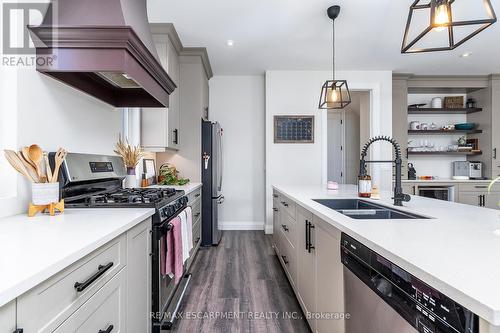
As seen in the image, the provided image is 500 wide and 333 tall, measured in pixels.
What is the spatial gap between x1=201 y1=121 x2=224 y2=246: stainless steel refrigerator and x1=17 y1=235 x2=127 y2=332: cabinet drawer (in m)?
2.50

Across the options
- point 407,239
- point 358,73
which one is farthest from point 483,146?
point 407,239

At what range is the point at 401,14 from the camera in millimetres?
2719

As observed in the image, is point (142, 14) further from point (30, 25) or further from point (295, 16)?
point (295, 16)

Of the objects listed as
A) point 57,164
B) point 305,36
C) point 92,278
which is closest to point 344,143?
point 305,36

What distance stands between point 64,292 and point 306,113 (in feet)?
13.2

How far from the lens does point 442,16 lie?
1167mm

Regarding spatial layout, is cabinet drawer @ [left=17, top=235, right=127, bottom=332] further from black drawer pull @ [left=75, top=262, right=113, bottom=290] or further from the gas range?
the gas range

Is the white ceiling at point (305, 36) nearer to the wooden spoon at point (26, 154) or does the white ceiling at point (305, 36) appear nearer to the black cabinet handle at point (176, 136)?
the black cabinet handle at point (176, 136)

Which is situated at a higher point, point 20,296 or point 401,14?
point 401,14

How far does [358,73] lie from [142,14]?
365 centimetres

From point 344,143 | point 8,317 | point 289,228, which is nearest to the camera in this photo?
point 8,317

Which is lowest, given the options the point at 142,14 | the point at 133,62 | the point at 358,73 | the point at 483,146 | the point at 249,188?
the point at 249,188

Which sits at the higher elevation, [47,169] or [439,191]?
[47,169]

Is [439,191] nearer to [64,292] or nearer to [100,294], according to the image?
A: [100,294]
